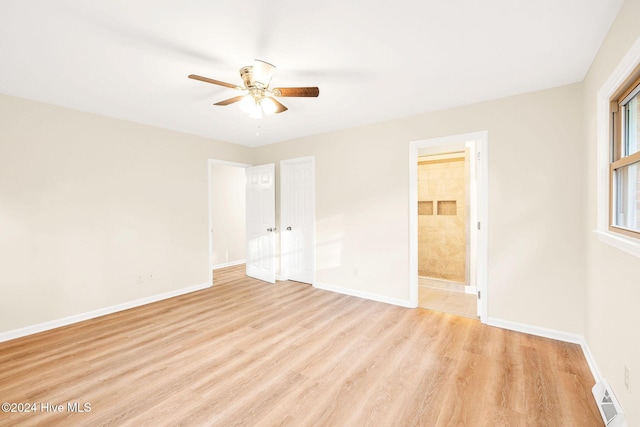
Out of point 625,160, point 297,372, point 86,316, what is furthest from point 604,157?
point 86,316

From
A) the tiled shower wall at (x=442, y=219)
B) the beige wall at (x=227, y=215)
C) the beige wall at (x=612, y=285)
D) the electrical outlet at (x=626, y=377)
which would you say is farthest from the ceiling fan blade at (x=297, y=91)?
the beige wall at (x=227, y=215)

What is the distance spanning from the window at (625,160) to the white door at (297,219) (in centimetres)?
344

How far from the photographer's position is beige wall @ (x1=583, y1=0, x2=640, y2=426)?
1482mm

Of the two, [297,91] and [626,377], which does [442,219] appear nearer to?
[626,377]

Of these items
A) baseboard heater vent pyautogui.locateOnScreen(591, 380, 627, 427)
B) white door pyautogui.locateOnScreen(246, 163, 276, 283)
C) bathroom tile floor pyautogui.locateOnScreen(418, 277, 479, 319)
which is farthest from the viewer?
white door pyautogui.locateOnScreen(246, 163, 276, 283)

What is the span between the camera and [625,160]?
5.63ft

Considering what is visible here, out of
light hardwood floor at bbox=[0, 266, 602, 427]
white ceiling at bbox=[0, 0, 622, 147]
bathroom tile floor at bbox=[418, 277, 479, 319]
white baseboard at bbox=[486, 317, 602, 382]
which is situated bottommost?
light hardwood floor at bbox=[0, 266, 602, 427]

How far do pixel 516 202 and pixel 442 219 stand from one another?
2.69 m

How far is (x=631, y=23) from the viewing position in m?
1.50

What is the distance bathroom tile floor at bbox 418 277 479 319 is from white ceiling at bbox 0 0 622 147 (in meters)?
2.60

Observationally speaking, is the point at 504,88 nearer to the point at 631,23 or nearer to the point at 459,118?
the point at 459,118

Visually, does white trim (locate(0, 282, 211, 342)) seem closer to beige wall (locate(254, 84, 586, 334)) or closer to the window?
beige wall (locate(254, 84, 586, 334))

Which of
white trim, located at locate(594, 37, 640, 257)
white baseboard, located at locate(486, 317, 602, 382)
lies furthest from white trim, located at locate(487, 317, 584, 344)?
white trim, located at locate(594, 37, 640, 257)

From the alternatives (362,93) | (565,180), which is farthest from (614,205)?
Answer: (362,93)
